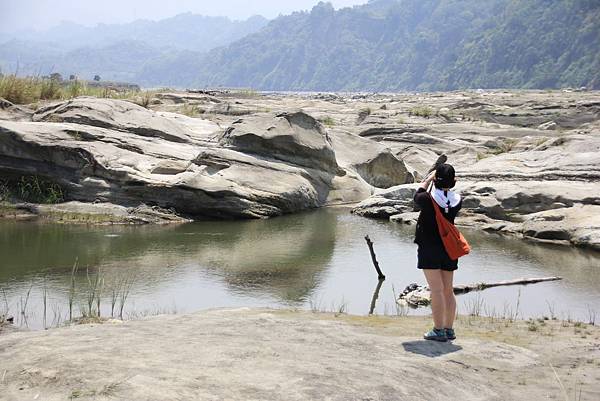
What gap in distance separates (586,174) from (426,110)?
25935 mm

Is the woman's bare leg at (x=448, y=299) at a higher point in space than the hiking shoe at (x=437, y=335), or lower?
higher

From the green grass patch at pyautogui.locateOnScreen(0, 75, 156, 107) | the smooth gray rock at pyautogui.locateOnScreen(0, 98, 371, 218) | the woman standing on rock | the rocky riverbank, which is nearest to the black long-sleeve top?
the woman standing on rock

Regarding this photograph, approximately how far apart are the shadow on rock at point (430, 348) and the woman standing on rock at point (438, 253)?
6.3 inches

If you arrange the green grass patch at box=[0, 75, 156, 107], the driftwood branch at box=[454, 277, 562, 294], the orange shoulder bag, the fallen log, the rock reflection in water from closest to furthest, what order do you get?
the orange shoulder bag, the fallen log, the driftwood branch at box=[454, 277, 562, 294], the rock reflection in water, the green grass patch at box=[0, 75, 156, 107]

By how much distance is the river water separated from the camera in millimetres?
11891

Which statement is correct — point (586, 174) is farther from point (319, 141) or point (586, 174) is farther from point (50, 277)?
point (50, 277)

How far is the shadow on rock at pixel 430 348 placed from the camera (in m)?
7.51

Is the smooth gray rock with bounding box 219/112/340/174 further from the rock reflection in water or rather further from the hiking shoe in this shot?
the hiking shoe

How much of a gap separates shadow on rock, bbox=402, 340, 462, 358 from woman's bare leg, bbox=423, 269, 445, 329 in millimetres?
246

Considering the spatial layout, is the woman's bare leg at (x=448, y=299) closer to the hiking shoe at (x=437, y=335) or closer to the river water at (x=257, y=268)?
the hiking shoe at (x=437, y=335)

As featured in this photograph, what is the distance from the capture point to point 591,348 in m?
8.06

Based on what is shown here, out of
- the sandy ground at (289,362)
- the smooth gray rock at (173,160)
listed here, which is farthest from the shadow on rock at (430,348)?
the smooth gray rock at (173,160)

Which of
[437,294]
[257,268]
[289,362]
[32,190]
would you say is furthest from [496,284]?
[32,190]

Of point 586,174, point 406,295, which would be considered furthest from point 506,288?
point 586,174
